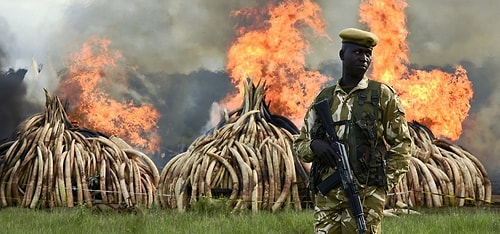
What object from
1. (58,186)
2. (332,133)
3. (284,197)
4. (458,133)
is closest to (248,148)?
(284,197)

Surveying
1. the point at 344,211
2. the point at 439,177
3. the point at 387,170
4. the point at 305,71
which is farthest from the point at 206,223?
the point at 305,71

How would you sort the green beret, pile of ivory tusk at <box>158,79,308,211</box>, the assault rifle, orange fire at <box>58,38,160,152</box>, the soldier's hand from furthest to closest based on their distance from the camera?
orange fire at <box>58,38,160,152</box> → pile of ivory tusk at <box>158,79,308,211</box> → the green beret → the soldier's hand → the assault rifle

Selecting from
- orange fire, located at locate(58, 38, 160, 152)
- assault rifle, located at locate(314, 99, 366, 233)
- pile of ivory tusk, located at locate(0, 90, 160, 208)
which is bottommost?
assault rifle, located at locate(314, 99, 366, 233)

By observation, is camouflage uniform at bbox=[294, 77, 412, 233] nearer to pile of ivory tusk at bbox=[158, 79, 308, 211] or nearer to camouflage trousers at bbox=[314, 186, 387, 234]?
camouflage trousers at bbox=[314, 186, 387, 234]

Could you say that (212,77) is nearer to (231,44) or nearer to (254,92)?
(231,44)

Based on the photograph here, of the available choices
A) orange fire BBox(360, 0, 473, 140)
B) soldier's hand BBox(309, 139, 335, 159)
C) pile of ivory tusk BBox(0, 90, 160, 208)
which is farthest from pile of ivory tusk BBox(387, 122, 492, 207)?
soldier's hand BBox(309, 139, 335, 159)

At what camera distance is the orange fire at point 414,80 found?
1084 cm

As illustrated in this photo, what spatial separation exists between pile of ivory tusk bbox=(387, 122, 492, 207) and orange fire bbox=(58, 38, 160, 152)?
3732 millimetres

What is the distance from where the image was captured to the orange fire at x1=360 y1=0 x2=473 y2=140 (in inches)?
427

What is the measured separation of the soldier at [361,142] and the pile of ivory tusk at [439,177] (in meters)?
5.93

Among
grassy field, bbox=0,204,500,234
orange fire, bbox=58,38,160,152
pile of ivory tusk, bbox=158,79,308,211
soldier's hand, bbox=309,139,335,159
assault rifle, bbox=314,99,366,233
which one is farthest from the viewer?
orange fire, bbox=58,38,160,152

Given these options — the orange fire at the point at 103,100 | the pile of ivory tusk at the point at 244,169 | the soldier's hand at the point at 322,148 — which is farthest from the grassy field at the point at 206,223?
the soldier's hand at the point at 322,148

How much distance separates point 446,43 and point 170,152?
4453 mm

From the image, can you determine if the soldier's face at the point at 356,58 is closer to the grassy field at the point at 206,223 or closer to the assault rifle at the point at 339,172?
the assault rifle at the point at 339,172
